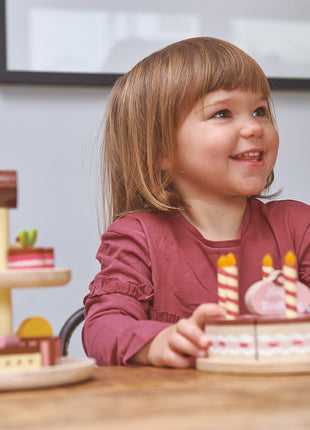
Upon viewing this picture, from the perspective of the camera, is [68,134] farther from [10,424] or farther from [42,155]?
[10,424]

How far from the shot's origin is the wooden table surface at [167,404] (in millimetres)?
394

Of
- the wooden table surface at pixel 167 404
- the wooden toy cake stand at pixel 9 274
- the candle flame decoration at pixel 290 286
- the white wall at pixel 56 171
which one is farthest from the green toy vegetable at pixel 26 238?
the white wall at pixel 56 171

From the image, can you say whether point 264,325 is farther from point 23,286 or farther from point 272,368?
point 23,286

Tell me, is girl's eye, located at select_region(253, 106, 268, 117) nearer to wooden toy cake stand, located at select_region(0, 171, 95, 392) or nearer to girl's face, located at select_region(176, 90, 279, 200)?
girl's face, located at select_region(176, 90, 279, 200)

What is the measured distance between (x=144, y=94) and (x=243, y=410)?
2.71 ft

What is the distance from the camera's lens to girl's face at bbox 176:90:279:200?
3.45ft

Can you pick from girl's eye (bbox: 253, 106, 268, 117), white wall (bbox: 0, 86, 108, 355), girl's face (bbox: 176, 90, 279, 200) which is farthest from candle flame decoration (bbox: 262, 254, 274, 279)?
white wall (bbox: 0, 86, 108, 355)

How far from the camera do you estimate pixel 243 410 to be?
0.42m

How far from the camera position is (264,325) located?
1.94ft

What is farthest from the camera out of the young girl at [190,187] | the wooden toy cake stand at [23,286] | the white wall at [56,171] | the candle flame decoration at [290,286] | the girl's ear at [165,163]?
the white wall at [56,171]

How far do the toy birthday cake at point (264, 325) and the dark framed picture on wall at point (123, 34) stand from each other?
4.23 ft

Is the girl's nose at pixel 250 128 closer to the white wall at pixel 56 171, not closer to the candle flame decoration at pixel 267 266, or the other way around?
the candle flame decoration at pixel 267 266

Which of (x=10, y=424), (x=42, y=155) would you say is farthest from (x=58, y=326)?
(x=10, y=424)

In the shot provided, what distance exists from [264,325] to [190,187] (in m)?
0.59
